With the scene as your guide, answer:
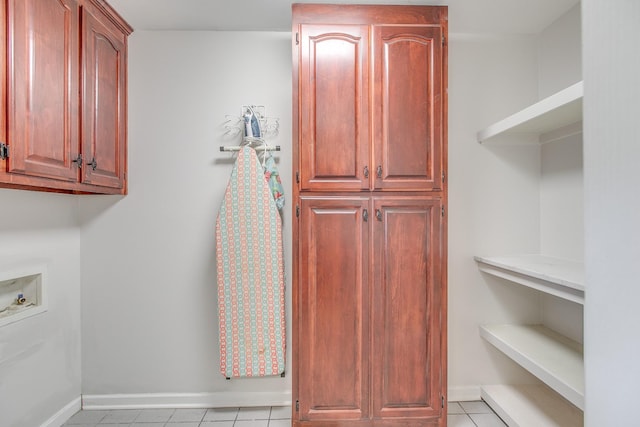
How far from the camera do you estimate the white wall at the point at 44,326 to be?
5.24 feet

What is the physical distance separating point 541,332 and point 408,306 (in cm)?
96

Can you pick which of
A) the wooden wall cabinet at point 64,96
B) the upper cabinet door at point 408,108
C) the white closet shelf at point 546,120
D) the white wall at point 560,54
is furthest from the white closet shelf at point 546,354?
the wooden wall cabinet at point 64,96

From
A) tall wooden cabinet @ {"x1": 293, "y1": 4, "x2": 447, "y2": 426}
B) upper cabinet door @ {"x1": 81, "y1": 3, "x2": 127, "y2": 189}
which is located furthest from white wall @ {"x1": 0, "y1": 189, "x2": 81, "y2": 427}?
tall wooden cabinet @ {"x1": 293, "y1": 4, "x2": 447, "y2": 426}

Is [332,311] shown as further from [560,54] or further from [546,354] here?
[560,54]

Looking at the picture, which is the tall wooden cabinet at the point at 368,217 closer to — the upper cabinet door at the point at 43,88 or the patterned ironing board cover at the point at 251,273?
the patterned ironing board cover at the point at 251,273

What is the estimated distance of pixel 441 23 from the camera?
1742 mm

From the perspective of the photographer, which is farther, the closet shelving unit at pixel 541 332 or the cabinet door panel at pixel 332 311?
the cabinet door panel at pixel 332 311

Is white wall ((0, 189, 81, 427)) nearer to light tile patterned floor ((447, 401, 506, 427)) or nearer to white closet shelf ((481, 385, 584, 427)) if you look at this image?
light tile patterned floor ((447, 401, 506, 427))

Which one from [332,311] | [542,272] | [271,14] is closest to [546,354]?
[542,272]

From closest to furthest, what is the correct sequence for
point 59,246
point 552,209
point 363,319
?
1. point 363,319
2. point 59,246
3. point 552,209

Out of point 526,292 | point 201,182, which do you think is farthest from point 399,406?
point 201,182

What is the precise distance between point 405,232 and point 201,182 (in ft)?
4.22

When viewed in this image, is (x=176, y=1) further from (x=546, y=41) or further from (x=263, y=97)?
(x=546, y=41)

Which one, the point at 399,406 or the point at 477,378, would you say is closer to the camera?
the point at 399,406
